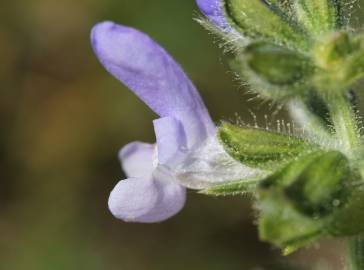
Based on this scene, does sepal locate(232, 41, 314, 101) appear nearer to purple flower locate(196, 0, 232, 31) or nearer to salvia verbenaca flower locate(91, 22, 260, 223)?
salvia verbenaca flower locate(91, 22, 260, 223)

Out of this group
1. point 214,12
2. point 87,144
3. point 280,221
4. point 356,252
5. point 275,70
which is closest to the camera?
point 280,221

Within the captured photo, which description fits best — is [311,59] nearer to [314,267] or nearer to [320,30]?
[320,30]

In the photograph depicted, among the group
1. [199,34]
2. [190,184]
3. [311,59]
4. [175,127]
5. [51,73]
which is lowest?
[51,73]

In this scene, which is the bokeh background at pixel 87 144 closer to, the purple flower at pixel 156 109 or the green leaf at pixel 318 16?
the purple flower at pixel 156 109

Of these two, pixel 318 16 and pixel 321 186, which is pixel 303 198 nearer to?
pixel 321 186

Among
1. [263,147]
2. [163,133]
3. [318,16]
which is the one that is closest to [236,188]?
[263,147]

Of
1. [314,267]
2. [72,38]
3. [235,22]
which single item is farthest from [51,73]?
[235,22]

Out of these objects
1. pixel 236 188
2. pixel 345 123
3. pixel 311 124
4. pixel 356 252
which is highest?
pixel 345 123
